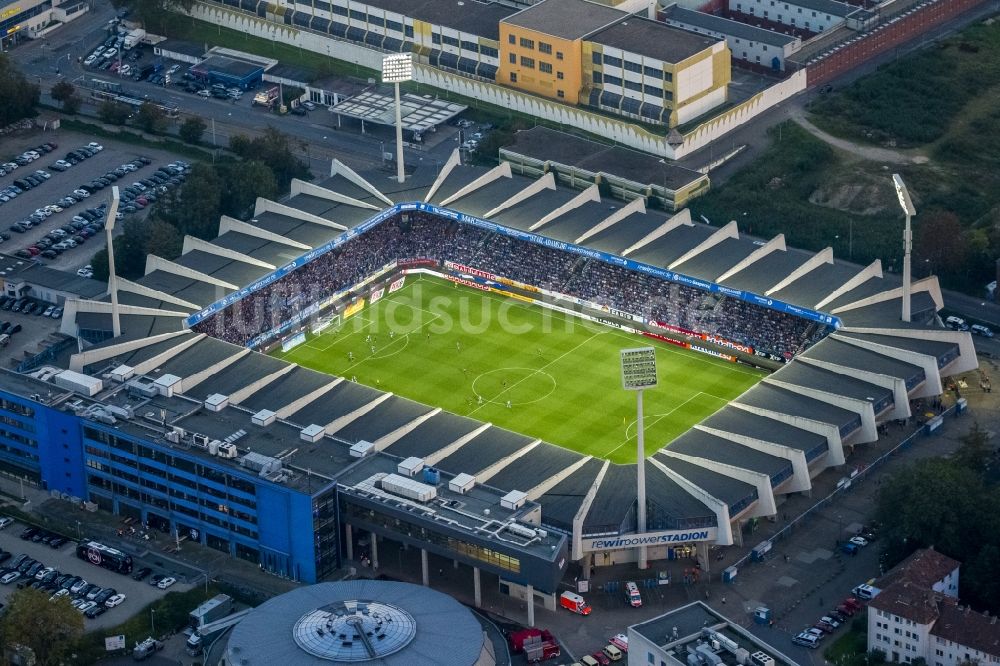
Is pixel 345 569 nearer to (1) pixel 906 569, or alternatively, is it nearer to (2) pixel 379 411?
(2) pixel 379 411

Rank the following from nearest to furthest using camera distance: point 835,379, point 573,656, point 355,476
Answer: point 573,656 → point 355,476 → point 835,379

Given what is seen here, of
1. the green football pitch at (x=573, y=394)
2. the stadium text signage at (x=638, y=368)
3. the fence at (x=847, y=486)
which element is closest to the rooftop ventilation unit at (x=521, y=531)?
the stadium text signage at (x=638, y=368)

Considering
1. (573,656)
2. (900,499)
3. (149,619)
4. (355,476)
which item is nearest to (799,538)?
(900,499)

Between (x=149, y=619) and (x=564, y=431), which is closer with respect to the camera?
(x=149, y=619)

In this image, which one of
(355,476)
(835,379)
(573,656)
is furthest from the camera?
(835,379)

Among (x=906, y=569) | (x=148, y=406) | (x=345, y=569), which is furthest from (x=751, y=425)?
(x=148, y=406)

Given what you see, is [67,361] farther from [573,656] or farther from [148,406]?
[573,656]
